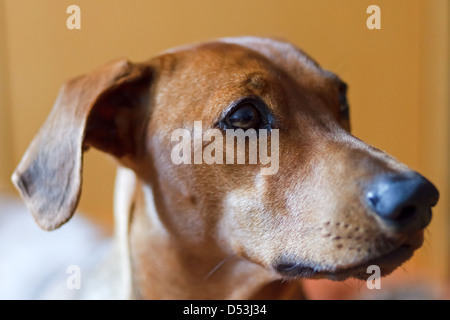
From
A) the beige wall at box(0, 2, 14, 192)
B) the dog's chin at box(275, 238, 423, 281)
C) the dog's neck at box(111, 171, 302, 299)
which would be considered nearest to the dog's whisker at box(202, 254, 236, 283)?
the dog's neck at box(111, 171, 302, 299)

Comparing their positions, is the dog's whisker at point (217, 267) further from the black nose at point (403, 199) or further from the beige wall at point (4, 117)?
the beige wall at point (4, 117)

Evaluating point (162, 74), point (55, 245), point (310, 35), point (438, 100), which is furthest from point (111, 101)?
point (438, 100)

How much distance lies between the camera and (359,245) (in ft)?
3.14

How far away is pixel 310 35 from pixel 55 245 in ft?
5.03

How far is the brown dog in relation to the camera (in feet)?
3.18

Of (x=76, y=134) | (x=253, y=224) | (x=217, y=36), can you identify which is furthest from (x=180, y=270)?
(x=217, y=36)

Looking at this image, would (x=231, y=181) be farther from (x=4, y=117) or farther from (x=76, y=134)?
(x=4, y=117)

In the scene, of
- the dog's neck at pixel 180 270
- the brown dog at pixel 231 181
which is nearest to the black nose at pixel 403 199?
the brown dog at pixel 231 181

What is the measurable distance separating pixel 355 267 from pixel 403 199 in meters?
0.18

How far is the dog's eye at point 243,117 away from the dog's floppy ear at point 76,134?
0.92 ft

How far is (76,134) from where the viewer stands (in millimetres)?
1173

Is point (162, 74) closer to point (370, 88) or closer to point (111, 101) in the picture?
point (111, 101)

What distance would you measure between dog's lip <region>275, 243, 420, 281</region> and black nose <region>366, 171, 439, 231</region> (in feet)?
0.23

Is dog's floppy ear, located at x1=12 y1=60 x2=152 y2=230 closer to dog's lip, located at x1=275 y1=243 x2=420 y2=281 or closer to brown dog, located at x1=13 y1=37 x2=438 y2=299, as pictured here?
brown dog, located at x1=13 y1=37 x2=438 y2=299
